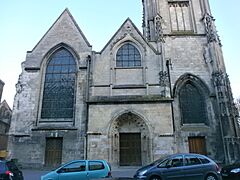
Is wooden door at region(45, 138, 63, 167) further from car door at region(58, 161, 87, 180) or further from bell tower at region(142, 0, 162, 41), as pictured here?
bell tower at region(142, 0, 162, 41)

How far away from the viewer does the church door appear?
45.8 feet

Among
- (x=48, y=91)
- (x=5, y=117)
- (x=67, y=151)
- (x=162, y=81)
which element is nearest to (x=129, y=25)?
(x=162, y=81)

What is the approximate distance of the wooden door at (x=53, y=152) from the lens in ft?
47.9

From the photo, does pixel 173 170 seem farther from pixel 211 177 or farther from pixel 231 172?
pixel 231 172

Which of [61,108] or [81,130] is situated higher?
[61,108]

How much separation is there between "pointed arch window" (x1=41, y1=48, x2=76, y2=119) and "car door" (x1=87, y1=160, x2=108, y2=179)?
8205mm

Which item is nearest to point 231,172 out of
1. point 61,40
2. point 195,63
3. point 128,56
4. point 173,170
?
point 173,170

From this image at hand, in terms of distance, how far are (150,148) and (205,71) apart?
29.3 ft

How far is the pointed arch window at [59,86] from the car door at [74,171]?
805 centimetres

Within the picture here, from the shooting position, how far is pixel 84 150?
14148 mm

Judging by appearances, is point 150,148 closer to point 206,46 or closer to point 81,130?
point 81,130

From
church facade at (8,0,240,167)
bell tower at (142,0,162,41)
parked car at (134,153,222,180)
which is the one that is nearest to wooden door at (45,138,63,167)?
church facade at (8,0,240,167)

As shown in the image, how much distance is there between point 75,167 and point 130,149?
677 cm

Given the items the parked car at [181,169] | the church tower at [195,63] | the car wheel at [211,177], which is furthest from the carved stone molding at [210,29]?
the car wheel at [211,177]
